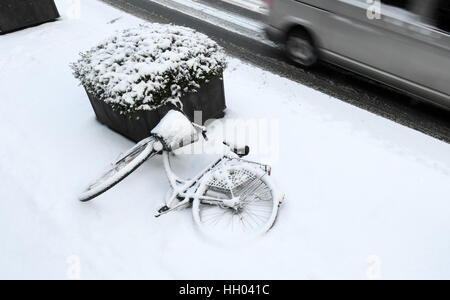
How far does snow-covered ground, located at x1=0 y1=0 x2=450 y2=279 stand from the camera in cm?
337

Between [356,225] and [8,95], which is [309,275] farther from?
[8,95]

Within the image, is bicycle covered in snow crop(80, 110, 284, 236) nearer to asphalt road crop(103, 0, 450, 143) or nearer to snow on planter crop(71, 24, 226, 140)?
snow on planter crop(71, 24, 226, 140)

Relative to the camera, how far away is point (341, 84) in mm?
5781

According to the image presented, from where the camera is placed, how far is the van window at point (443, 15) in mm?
4234

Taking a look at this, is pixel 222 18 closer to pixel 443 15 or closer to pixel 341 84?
pixel 341 84

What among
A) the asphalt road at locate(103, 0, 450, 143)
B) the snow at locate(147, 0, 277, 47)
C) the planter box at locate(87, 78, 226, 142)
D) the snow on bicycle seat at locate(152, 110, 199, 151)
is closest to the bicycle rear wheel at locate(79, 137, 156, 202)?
the snow on bicycle seat at locate(152, 110, 199, 151)

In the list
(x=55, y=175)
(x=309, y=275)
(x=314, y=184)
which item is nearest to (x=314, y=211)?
(x=314, y=184)

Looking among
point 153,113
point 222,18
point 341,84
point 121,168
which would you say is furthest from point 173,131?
point 222,18

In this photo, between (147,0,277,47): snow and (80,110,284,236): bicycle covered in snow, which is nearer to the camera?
(80,110,284,236): bicycle covered in snow

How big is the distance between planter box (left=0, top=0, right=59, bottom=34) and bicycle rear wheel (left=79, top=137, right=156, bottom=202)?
5.76m

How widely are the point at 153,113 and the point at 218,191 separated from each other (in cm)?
132

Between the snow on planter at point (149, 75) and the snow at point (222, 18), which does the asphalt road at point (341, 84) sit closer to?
the snow at point (222, 18)

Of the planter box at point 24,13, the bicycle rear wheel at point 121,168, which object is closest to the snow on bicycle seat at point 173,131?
the bicycle rear wheel at point 121,168

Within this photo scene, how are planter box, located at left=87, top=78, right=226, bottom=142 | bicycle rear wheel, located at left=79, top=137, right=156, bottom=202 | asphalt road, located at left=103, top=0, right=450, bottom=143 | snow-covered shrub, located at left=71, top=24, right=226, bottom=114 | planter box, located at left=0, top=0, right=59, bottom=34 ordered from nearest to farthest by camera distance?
bicycle rear wheel, located at left=79, top=137, right=156, bottom=202 → snow-covered shrub, located at left=71, top=24, right=226, bottom=114 → planter box, located at left=87, top=78, right=226, bottom=142 → asphalt road, located at left=103, top=0, right=450, bottom=143 → planter box, located at left=0, top=0, right=59, bottom=34
